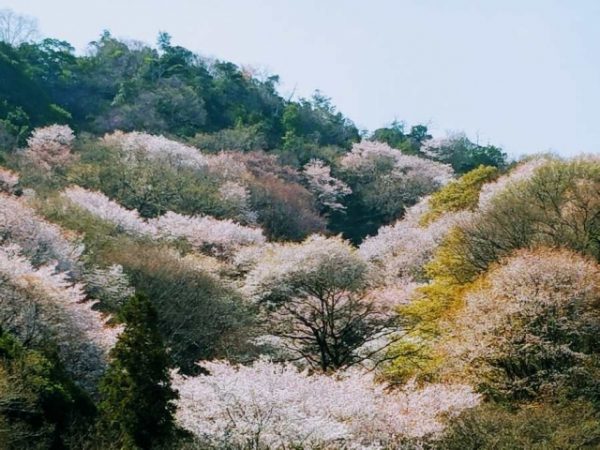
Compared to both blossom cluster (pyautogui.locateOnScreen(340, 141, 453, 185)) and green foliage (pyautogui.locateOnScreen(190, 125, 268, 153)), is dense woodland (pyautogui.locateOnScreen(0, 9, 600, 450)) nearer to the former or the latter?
green foliage (pyautogui.locateOnScreen(190, 125, 268, 153))

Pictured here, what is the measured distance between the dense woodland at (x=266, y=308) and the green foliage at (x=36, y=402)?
0.18 feet

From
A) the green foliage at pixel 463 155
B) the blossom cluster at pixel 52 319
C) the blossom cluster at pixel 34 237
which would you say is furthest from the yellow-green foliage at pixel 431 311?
the green foliage at pixel 463 155

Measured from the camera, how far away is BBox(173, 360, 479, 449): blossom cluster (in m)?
15.6

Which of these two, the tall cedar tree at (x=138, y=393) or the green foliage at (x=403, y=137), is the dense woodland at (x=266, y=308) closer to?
the tall cedar tree at (x=138, y=393)

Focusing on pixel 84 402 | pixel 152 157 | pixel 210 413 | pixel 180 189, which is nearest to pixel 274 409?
pixel 210 413

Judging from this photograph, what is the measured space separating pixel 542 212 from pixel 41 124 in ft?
137

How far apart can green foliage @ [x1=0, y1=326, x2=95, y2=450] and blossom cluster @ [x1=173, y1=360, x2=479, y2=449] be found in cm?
245

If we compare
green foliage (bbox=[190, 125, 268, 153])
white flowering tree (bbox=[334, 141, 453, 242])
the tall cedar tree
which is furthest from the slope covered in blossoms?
white flowering tree (bbox=[334, 141, 453, 242])

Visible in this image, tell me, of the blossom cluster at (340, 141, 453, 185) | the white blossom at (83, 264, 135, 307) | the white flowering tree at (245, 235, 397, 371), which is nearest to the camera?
the white flowering tree at (245, 235, 397, 371)

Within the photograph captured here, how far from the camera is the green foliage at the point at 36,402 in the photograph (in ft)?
48.6

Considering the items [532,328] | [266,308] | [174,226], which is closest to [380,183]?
[174,226]

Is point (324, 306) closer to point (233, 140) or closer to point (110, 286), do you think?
point (110, 286)

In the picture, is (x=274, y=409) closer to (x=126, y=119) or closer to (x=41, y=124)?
(x=41, y=124)

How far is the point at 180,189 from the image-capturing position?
47156mm
